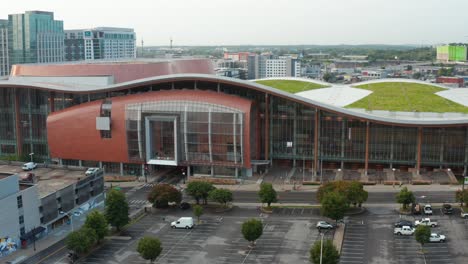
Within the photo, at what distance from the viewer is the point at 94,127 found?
89.6 m

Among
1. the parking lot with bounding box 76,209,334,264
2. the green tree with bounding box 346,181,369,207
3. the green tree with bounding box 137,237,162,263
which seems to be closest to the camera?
the green tree with bounding box 137,237,162,263

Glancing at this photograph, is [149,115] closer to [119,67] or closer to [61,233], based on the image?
[119,67]

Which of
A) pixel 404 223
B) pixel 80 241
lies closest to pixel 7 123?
pixel 80 241

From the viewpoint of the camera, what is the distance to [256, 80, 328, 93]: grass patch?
110550mm

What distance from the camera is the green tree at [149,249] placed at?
163 ft

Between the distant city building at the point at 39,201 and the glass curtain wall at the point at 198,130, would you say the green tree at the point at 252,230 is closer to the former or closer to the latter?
the distant city building at the point at 39,201

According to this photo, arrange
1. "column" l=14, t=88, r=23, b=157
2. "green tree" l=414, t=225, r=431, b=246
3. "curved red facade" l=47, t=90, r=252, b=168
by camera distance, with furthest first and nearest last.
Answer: "column" l=14, t=88, r=23, b=157 < "curved red facade" l=47, t=90, r=252, b=168 < "green tree" l=414, t=225, r=431, b=246

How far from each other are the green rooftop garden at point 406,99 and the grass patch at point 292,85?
1054cm

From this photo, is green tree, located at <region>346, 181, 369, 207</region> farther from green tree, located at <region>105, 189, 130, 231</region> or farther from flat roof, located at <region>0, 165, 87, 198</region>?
flat roof, located at <region>0, 165, 87, 198</region>

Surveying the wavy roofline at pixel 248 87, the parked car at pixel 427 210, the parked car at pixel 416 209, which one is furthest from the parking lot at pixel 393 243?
the wavy roofline at pixel 248 87

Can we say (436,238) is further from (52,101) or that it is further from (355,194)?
(52,101)

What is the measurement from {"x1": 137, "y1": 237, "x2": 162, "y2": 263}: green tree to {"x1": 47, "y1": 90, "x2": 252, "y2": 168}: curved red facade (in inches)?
1471

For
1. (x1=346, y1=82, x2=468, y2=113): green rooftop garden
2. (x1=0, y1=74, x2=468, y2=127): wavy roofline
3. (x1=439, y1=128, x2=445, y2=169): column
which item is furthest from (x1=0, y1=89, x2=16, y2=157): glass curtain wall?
(x1=439, y1=128, x2=445, y2=169): column

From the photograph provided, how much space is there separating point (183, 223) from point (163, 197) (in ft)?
22.7
